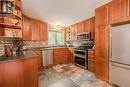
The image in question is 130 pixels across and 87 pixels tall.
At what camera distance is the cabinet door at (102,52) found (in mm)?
2637

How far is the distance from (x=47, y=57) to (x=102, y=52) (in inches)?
98.3

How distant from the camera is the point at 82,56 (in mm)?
3984

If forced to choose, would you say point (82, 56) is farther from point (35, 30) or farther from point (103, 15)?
point (35, 30)

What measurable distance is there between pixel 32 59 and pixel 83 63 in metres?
2.57

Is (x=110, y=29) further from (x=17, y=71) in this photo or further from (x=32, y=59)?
(x=17, y=71)

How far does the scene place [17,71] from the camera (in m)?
1.73

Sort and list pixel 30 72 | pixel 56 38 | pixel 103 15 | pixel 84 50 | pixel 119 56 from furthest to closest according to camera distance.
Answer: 1. pixel 56 38
2. pixel 84 50
3. pixel 103 15
4. pixel 119 56
5. pixel 30 72

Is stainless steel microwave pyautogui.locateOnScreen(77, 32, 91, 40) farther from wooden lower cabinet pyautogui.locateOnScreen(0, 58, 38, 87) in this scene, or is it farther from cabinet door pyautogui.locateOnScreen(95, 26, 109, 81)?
wooden lower cabinet pyautogui.locateOnScreen(0, 58, 38, 87)

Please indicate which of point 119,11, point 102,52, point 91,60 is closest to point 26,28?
point 91,60

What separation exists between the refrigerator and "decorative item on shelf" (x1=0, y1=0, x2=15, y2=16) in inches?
97.2

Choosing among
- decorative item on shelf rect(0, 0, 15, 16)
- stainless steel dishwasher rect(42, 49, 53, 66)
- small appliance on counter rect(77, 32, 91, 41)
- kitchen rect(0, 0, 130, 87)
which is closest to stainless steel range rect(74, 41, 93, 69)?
kitchen rect(0, 0, 130, 87)

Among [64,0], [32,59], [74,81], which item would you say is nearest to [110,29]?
[64,0]

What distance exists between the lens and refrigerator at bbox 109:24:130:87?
2.04m

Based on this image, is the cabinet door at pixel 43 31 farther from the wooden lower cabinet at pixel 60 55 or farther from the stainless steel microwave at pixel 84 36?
the stainless steel microwave at pixel 84 36
